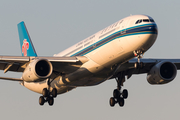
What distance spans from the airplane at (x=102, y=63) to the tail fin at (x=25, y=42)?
7.12 metres

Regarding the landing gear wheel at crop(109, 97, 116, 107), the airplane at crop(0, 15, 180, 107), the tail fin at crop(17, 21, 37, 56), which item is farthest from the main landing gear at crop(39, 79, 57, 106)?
the tail fin at crop(17, 21, 37, 56)

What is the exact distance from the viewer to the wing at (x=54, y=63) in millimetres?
33156

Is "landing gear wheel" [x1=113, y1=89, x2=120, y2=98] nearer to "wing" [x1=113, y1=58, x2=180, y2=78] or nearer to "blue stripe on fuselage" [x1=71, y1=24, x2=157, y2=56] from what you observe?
"wing" [x1=113, y1=58, x2=180, y2=78]

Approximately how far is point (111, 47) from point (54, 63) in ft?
19.3

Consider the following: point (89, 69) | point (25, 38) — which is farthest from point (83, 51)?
point (25, 38)

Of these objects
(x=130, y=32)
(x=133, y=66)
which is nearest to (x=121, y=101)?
(x=133, y=66)

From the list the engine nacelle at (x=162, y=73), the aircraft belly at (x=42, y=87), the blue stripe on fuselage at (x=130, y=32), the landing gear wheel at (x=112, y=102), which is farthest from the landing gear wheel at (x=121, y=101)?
the blue stripe on fuselage at (x=130, y=32)

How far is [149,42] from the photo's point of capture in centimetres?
2981

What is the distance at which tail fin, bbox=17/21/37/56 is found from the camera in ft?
152

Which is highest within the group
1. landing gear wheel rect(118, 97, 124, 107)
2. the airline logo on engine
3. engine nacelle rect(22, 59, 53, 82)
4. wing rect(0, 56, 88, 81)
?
the airline logo on engine

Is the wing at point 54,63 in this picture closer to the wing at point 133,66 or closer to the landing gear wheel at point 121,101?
the wing at point 133,66

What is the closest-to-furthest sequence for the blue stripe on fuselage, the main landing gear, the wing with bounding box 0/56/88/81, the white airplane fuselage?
the blue stripe on fuselage
the white airplane fuselage
the wing with bounding box 0/56/88/81
the main landing gear

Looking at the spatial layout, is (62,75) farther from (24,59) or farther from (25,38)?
(25,38)

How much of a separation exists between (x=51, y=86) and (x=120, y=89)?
700cm
